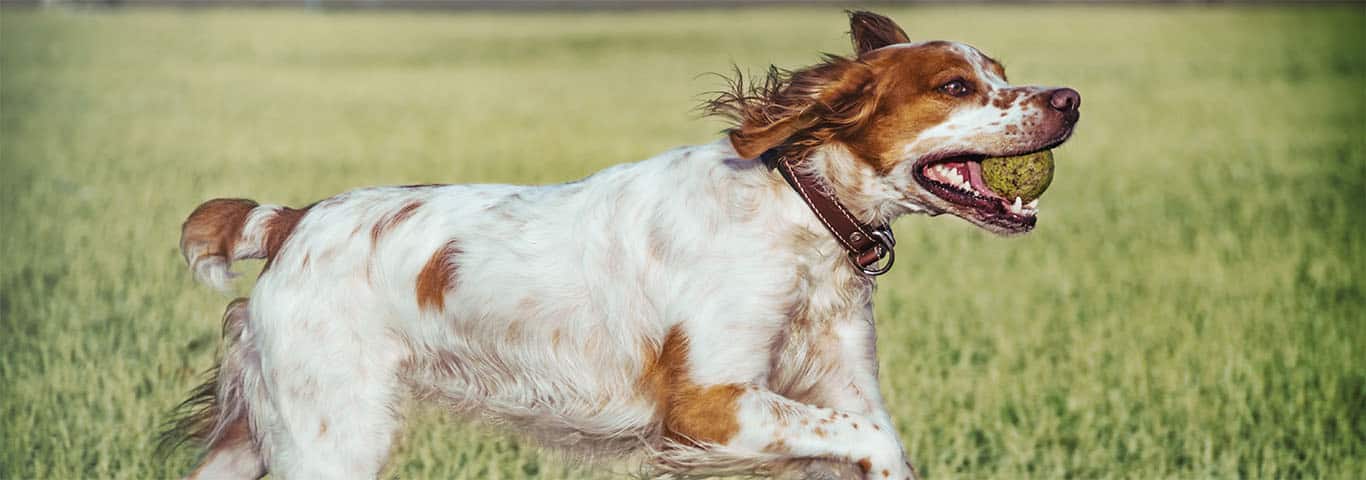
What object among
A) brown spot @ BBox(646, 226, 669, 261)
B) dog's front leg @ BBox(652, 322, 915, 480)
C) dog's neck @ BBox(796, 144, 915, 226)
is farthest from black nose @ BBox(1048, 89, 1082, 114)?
brown spot @ BBox(646, 226, 669, 261)

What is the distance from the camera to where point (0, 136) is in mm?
18406

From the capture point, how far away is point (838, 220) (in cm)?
441

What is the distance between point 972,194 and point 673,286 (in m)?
0.82

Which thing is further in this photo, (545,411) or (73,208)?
(73,208)

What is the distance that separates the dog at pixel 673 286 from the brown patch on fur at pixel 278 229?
0.07 m

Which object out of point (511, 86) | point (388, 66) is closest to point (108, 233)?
point (511, 86)

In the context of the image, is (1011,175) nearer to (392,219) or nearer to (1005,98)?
(1005,98)

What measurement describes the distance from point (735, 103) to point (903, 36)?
741mm

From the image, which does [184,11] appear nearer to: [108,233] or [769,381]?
[108,233]

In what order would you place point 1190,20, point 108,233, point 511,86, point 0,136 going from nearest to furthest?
point 108,233, point 0,136, point 511,86, point 1190,20

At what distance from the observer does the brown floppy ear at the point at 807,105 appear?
14.5 ft

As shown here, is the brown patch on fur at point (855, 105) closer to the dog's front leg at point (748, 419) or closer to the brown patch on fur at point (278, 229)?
the dog's front leg at point (748, 419)

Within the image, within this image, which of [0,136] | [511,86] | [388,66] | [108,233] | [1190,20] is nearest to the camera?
[108,233]

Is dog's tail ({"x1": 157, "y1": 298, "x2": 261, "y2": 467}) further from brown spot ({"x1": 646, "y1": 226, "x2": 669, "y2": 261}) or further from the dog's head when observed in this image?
the dog's head
